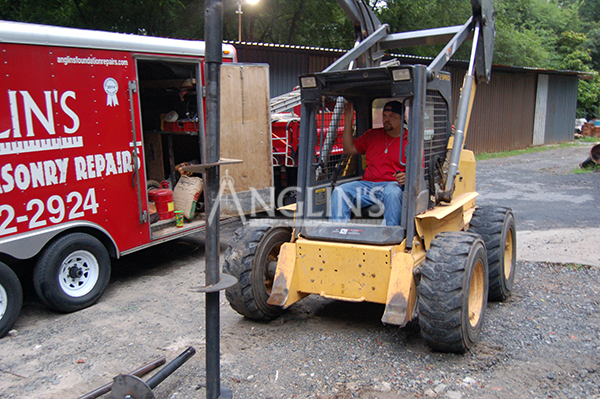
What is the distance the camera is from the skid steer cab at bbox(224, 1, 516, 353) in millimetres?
4164

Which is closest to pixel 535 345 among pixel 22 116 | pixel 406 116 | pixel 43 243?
pixel 406 116

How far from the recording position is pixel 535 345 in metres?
4.50

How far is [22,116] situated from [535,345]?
5.26 m

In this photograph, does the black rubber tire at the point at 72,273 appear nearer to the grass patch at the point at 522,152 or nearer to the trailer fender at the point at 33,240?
the trailer fender at the point at 33,240

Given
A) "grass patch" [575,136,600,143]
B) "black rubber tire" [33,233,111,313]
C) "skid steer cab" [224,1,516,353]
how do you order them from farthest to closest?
"grass patch" [575,136,600,143], "black rubber tire" [33,233,111,313], "skid steer cab" [224,1,516,353]

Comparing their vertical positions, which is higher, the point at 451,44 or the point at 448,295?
the point at 451,44

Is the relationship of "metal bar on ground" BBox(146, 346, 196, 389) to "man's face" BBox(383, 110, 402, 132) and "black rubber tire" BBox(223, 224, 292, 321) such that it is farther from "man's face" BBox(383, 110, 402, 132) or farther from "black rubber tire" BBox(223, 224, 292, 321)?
"man's face" BBox(383, 110, 402, 132)

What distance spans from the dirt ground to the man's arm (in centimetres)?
168

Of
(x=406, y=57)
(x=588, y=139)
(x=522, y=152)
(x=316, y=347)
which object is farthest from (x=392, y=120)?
(x=588, y=139)

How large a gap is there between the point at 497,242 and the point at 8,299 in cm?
497

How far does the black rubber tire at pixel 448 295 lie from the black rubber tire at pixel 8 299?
3.87m

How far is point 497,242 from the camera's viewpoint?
17.8ft

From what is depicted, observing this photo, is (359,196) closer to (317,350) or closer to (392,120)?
(392,120)

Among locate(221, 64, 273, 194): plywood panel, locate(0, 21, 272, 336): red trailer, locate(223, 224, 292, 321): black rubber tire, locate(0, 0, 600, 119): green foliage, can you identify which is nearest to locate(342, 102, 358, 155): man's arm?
locate(223, 224, 292, 321): black rubber tire
